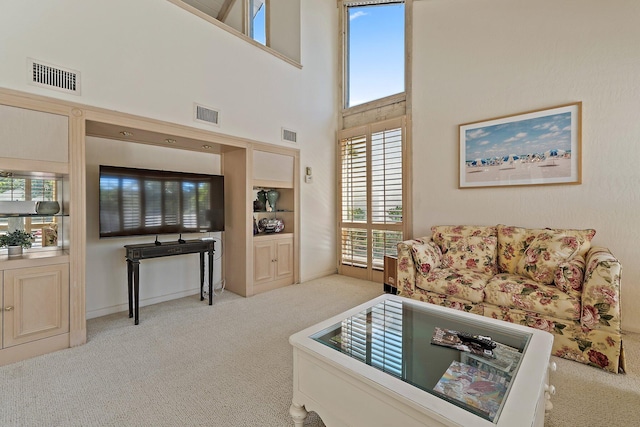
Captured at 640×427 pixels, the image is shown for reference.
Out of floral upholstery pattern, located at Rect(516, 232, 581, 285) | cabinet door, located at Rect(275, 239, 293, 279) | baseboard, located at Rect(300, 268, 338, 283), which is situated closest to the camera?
floral upholstery pattern, located at Rect(516, 232, 581, 285)

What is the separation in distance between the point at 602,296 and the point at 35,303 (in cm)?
419

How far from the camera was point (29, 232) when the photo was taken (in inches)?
98.8

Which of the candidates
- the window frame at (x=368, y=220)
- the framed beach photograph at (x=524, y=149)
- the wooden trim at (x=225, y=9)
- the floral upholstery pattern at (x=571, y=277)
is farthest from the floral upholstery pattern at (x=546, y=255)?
the wooden trim at (x=225, y=9)

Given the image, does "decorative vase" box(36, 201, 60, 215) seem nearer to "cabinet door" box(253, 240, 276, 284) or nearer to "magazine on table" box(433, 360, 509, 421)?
"cabinet door" box(253, 240, 276, 284)

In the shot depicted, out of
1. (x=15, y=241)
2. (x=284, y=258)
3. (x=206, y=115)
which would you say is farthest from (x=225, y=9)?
(x=15, y=241)

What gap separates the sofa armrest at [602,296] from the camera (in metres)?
1.97

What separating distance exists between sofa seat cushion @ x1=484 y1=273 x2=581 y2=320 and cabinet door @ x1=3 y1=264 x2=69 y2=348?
11.8 feet

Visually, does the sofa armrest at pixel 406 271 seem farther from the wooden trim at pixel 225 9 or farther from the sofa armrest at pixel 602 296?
the wooden trim at pixel 225 9

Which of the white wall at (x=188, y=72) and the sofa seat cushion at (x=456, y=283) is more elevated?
the white wall at (x=188, y=72)

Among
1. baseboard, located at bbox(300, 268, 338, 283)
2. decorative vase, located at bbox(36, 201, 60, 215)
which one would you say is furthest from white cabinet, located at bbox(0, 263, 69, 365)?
baseboard, located at bbox(300, 268, 338, 283)

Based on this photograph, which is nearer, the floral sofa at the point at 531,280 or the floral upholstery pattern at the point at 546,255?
the floral sofa at the point at 531,280

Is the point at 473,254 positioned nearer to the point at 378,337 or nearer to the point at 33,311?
the point at 378,337

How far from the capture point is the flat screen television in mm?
2732

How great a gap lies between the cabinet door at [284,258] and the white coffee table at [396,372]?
2.32 m
